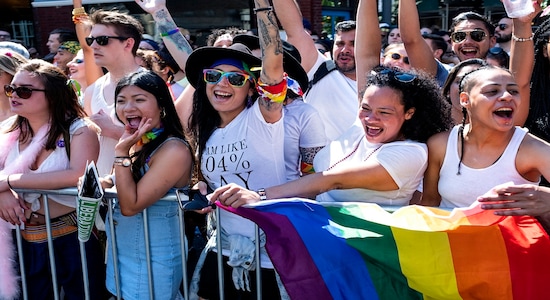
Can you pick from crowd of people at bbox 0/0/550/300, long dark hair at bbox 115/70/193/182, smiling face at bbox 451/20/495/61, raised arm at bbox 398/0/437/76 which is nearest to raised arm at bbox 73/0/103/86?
crowd of people at bbox 0/0/550/300

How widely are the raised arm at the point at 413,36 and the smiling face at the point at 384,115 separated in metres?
1.14

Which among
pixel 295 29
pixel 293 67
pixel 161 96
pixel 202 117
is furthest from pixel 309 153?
pixel 295 29

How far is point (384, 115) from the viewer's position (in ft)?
8.07

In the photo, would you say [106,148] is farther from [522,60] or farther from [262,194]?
[522,60]

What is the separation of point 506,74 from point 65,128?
2.39m

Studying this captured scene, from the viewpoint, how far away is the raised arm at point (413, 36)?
11.3ft

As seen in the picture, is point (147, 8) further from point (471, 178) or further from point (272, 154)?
point (471, 178)

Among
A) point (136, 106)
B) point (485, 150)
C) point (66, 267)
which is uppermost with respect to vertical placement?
point (136, 106)

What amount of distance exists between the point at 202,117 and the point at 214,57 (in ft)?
1.10

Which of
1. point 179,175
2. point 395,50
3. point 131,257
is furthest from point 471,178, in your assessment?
point 395,50

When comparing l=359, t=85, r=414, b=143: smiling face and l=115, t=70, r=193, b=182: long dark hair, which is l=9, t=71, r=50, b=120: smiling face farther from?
l=359, t=85, r=414, b=143: smiling face

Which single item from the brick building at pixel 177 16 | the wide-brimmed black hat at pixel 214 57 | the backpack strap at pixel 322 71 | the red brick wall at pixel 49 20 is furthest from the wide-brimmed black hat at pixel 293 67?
the red brick wall at pixel 49 20

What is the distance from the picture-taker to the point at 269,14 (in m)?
2.56

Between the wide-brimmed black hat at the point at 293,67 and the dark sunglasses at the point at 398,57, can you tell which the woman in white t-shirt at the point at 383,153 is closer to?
the wide-brimmed black hat at the point at 293,67
